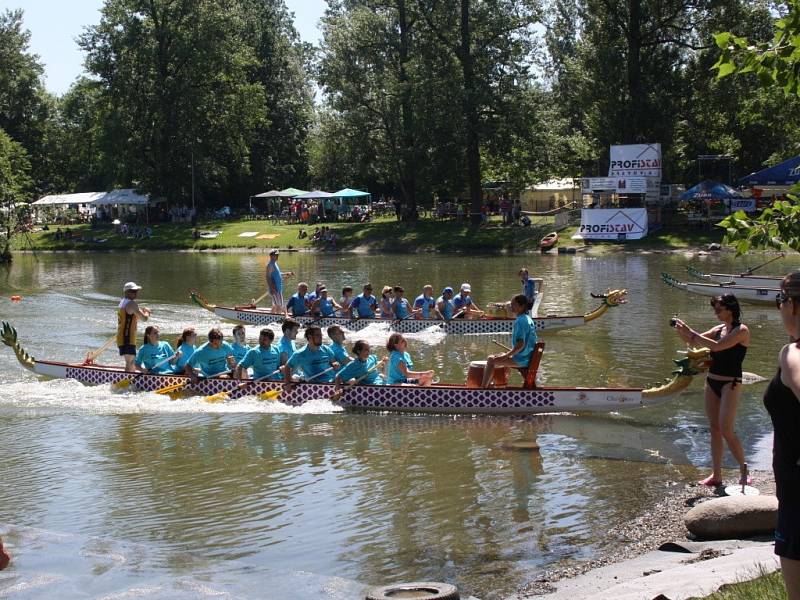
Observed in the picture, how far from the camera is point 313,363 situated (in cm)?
1775

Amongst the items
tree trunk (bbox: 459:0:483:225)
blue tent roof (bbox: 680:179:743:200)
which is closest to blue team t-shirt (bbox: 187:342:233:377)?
tree trunk (bbox: 459:0:483:225)

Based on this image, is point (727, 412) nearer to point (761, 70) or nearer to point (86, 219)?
point (761, 70)

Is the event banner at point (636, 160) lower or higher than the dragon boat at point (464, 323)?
higher

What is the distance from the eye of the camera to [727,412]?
1137cm

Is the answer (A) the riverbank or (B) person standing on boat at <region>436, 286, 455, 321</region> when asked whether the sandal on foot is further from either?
(B) person standing on boat at <region>436, 286, 455, 321</region>

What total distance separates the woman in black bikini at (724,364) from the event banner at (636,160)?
135ft

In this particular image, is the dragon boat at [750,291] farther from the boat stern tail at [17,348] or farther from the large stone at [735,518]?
the large stone at [735,518]

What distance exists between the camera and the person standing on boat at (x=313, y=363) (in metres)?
17.6

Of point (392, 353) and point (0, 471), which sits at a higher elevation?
point (392, 353)

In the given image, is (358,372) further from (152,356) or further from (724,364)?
(724,364)

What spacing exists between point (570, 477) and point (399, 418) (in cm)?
412

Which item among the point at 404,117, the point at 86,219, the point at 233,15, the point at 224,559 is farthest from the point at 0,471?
the point at 86,219

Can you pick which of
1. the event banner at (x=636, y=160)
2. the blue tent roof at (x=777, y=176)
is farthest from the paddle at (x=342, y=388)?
the event banner at (x=636, y=160)

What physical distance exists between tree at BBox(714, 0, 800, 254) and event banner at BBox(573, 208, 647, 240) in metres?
43.8
